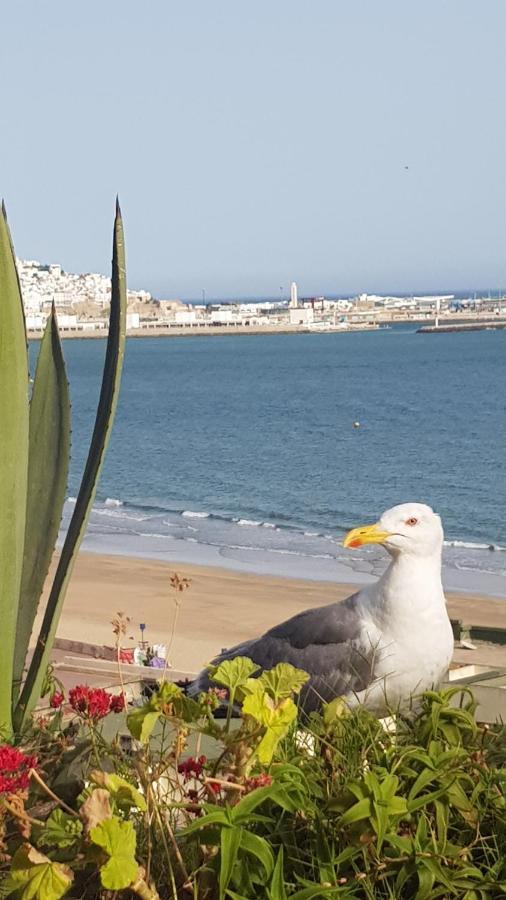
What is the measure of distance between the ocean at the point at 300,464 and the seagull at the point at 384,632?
15.8 meters

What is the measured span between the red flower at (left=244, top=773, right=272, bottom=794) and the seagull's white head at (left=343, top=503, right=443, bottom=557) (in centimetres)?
235

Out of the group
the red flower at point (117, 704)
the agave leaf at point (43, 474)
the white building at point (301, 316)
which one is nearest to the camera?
the red flower at point (117, 704)

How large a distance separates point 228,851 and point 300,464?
42.2 meters

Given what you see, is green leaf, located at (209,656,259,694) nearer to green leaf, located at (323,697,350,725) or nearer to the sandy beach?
green leaf, located at (323,697,350,725)

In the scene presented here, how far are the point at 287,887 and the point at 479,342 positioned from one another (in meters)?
142

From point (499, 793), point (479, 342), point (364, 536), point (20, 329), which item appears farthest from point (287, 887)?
point (479, 342)

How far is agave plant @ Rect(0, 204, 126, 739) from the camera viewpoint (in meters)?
2.74

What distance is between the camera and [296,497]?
115 feet

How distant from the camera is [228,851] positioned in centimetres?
173

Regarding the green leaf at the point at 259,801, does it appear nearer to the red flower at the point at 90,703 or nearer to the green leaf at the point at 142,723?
the green leaf at the point at 142,723

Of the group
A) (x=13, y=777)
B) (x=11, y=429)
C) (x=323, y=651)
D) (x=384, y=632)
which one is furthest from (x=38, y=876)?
(x=323, y=651)

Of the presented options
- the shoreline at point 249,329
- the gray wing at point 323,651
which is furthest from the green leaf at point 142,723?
the shoreline at point 249,329

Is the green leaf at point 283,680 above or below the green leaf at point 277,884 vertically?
above

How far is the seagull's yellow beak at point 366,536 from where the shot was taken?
4387 mm
